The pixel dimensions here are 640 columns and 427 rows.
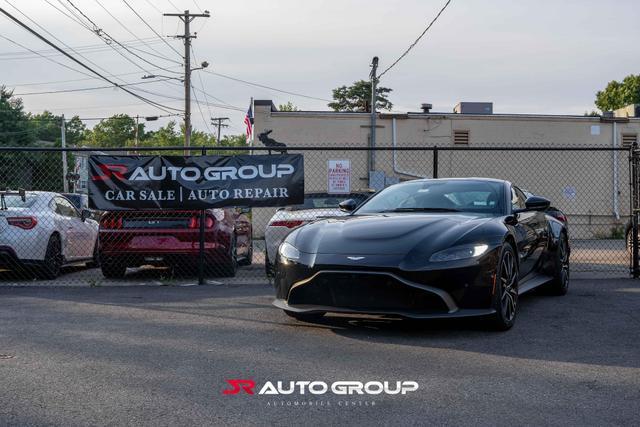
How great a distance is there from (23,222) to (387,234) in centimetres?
617

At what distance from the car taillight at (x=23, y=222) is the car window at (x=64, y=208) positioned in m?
1.02

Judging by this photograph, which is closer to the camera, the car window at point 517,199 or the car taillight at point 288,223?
the car window at point 517,199

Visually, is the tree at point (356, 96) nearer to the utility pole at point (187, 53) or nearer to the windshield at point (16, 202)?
the utility pole at point (187, 53)

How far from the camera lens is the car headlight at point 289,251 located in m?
5.99

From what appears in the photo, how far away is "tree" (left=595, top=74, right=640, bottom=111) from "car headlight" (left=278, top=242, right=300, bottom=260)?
62.5m

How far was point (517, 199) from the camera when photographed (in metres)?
7.52

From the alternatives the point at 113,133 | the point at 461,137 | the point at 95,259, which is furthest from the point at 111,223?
the point at 113,133

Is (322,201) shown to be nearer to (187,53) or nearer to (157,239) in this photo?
(157,239)

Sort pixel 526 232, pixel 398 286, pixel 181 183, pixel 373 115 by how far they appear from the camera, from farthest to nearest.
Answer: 1. pixel 373 115
2. pixel 181 183
3. pixel 526 232
4. pixel 398 286

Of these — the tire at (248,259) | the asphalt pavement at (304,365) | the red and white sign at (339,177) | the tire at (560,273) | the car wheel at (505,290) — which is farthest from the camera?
the red and white sign at (339,177)

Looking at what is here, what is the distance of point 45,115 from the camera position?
101688 mm

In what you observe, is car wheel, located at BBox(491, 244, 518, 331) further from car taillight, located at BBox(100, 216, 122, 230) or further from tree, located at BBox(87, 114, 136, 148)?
tree, located at BBox(87, 114, 136, 148)

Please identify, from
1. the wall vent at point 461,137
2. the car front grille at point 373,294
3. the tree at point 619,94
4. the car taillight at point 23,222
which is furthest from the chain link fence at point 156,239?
the tree at point 619,94

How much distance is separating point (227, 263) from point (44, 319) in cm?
380
